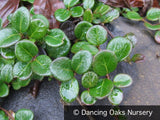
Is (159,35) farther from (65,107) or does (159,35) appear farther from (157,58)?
(65,107)

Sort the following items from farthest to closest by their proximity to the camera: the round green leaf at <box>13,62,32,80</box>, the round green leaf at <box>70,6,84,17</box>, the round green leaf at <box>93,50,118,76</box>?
the round green leaf at <box>70,6,84,17</box>
the round green leaf at <box>13,62,32,80</box>
the round green leaf at <box>93,50,118,76</box>

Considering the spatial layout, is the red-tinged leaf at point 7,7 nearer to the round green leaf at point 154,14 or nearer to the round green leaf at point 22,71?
the round green leaf at point 22,71

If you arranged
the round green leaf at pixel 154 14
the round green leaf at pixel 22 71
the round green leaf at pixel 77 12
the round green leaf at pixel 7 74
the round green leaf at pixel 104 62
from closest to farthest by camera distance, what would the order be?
the round green leaf at pixel 104 62 → the round green leaf at pixel 22 71 → the round green leaf at pixel 7 74 → the round green leaf at pixel 77 12 → the round green leaf at pixel 154 14

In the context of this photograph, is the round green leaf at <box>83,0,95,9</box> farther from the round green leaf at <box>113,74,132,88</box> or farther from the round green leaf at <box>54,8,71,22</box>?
the round green leaf at <box>113,74,132,88</box>

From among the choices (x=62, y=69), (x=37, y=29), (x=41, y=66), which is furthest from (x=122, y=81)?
(x=37, y=29)

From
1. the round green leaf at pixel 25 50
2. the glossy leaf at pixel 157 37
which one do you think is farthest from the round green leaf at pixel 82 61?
the glossy leaf at pixel 157 37

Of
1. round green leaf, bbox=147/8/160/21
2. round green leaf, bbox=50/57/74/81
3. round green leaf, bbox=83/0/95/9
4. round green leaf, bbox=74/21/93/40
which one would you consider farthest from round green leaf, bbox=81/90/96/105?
round green leaf, bbox=147/8/160/21
